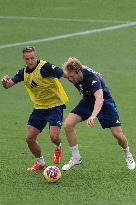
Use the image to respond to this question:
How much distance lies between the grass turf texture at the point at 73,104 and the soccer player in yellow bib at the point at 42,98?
1.94 feet

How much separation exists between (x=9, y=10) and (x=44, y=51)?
6.24 metres

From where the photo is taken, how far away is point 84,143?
16000 mm

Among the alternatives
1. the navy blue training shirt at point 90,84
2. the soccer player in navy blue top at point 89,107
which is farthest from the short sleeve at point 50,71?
the navy blue training shirt at point 90,84

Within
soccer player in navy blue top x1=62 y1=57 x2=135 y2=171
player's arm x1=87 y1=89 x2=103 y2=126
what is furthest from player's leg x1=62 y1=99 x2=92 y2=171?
player's arm x1=87 y1=89 x2=103 y2=126

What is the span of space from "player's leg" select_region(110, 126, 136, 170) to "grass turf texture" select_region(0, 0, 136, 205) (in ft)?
0.52

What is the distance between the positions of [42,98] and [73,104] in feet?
19.6

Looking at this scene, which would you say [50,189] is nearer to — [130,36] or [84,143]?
[84,143]

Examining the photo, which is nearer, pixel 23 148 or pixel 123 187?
pixel 123 187

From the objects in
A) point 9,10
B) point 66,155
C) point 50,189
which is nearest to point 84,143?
point 66,155

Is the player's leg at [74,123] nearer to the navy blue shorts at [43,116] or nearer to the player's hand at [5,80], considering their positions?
the navy blue shorts at [43,116]

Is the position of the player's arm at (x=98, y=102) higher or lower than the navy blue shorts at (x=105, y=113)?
higher

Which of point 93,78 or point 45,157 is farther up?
point 93,78

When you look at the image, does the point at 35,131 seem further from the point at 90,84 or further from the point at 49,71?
the point at 90,84

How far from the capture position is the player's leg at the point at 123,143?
13.5 metres
